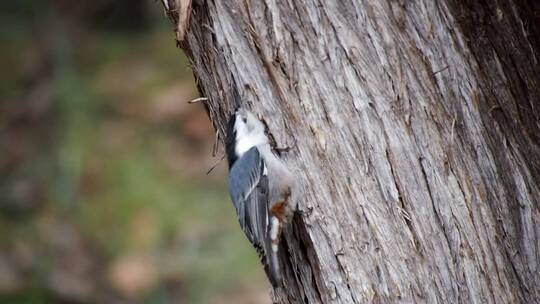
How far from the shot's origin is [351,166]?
275 cm

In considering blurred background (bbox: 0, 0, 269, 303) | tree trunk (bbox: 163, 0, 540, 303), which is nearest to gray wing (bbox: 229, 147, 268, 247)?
tree trunk (bbox: 163, 0, 540, 303)

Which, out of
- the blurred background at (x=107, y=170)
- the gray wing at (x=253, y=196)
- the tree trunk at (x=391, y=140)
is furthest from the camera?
the blurred background at (x=107, y=170)

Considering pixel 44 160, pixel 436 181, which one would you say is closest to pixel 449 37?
pixel 436 181

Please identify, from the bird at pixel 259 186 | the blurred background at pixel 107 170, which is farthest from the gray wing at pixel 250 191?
the blurred background at pixel 107 170

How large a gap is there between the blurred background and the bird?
104 inches

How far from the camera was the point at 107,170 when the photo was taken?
6328 mm

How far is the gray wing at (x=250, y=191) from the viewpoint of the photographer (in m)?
2.95

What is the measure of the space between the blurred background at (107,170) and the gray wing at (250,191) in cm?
262

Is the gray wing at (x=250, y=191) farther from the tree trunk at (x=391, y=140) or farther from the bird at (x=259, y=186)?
the tree trunk at (x=391, y=140)

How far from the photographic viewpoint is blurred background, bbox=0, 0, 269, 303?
572 centimetres

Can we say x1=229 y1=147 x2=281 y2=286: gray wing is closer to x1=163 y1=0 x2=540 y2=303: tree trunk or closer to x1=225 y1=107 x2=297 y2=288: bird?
x1=225 y1=107 x2=297 y2=288: bird

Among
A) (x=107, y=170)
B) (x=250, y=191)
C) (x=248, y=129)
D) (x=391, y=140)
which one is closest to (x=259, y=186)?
(x=250, y=191)

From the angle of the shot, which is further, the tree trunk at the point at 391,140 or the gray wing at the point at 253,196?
the gray wing at the point at 253,196

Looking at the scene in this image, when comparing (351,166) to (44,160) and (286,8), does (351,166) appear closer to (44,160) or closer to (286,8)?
(286,8)
